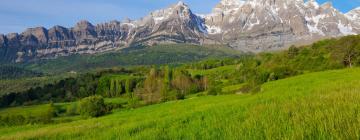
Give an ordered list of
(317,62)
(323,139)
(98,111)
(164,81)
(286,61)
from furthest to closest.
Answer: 1. (164,81)
2. (286,61)
3. (317,62)
4. (98,111)
5. (323,139)

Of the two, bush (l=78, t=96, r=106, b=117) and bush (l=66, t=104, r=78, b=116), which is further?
bush (l=66, t=104, r=78, b=116)

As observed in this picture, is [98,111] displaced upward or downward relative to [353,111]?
downward

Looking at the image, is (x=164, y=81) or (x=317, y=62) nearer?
(x=317, y=62)

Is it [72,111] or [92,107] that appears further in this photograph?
[72,111]

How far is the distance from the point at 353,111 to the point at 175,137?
5484mm

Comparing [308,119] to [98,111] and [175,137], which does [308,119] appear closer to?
[175,137]

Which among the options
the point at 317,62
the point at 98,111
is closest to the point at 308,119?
the point at 98,111

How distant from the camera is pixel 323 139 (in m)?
9.00

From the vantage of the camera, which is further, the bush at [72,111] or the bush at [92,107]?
the bush at [72,111]

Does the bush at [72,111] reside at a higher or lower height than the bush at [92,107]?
lower

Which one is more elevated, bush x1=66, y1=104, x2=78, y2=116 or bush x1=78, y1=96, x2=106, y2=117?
bush x1=78, y1=96, x2=106, y2=117

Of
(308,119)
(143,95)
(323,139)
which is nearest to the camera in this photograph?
(323,139)

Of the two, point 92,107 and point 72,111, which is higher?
point 92,107

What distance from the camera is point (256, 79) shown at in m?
127
